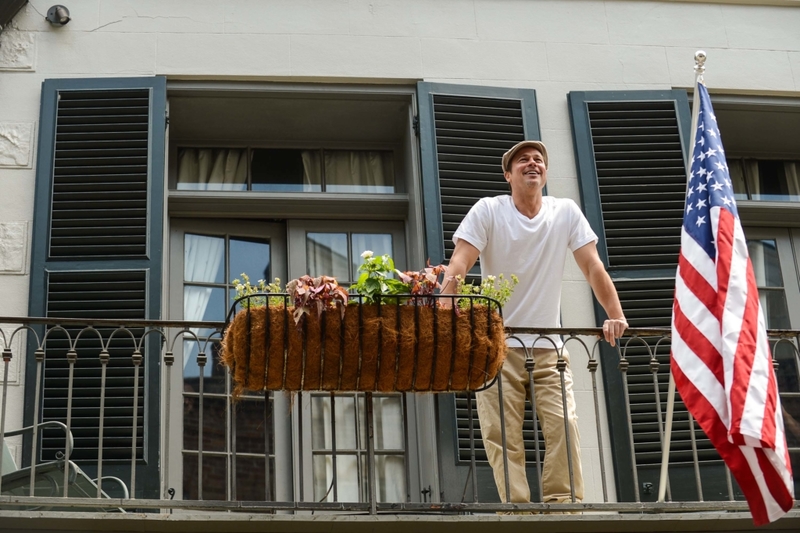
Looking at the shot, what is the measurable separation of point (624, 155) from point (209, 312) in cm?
284

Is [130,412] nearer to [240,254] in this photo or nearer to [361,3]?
[240,254]

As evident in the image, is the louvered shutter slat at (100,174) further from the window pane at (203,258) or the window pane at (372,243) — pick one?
the window pane at (372,243)

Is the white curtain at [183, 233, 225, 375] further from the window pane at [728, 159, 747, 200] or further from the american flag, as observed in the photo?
the window pane at [728, 159, 747, 200]

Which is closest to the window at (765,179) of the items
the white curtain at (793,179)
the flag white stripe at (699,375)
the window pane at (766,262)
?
the white curtain at (793,179)

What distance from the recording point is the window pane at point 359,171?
8.75 metres

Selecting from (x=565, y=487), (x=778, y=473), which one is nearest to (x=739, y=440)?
(x=778, y=473)

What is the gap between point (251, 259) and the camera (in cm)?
852

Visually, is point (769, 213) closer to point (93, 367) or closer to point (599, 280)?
point (599, 280)

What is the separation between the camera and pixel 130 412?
23.8 ft

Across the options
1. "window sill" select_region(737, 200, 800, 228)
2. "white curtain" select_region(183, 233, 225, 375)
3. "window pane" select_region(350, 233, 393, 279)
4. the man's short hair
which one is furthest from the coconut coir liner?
"window sill" select_region(737, 200, 800, 228)

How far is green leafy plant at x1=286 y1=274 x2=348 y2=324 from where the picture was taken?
598 centimetres

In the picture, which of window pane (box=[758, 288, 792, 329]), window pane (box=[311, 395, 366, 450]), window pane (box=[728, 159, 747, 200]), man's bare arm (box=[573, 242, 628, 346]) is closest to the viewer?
man's bare arm (box=[573, 242, 628, 346])

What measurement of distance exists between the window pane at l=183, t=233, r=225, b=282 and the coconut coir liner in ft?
7.40

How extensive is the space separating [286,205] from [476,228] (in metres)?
2.07
